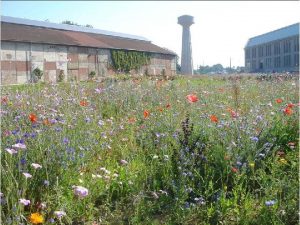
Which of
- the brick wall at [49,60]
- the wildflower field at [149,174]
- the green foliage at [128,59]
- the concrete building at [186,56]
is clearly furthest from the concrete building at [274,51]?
the wildflower field at [149,174]

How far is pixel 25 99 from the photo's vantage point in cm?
590

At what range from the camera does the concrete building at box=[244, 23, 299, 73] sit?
72.2 m

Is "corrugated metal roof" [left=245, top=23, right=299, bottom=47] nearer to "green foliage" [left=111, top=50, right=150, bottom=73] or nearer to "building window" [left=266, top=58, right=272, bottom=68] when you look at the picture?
"building window" [left=266, top=58, right=272, bottom=68]

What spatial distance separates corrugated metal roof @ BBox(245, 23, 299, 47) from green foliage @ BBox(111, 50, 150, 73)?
46.4 m

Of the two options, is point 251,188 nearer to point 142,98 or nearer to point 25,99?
point 25,99

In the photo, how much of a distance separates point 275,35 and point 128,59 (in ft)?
187

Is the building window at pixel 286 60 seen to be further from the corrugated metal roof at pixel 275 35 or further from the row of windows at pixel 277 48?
the corrugated metal roof at pixel 275 35

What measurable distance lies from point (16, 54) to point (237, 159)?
22204 mm

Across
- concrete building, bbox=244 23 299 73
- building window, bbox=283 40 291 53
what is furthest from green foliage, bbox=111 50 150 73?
building window, bbox=283 40 291 53

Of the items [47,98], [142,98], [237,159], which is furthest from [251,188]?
[142,98]

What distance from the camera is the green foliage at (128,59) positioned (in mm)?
31141

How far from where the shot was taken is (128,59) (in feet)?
108

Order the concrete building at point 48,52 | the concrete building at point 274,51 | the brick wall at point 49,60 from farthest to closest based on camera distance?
the concrete building at point 274,51 < the concrete building at point 48,52 < the brick wall at point 49,60

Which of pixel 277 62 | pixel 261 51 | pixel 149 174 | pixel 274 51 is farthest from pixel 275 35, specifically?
pixel 149 174
